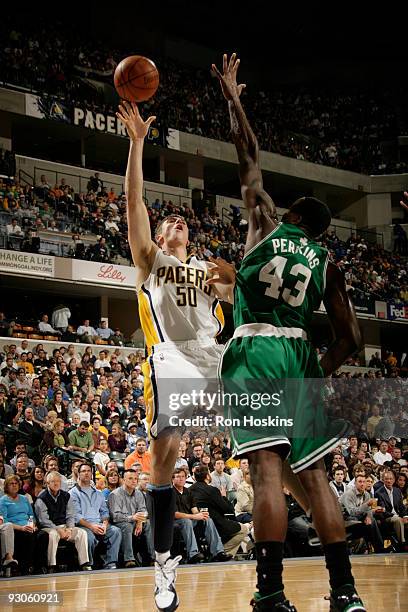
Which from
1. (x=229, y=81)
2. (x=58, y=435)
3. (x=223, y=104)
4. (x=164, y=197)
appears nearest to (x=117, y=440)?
(x=58, y=435)

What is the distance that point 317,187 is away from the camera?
2966 cm

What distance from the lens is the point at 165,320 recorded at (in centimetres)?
504

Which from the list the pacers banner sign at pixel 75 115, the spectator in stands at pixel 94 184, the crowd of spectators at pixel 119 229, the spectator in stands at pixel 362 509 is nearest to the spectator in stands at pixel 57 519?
the spectator in stands at pixel 362 509

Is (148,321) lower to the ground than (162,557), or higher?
higher

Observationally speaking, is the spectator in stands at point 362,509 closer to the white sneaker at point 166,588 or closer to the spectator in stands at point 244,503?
the spectator in stands at point 244,503

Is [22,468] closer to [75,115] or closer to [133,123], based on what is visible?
[133,123]

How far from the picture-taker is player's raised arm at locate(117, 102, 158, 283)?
4773 millimetres

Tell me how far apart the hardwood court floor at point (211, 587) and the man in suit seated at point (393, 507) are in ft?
7.21

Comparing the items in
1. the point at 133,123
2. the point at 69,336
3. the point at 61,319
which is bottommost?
the point at 69,336

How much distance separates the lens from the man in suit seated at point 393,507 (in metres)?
11.1

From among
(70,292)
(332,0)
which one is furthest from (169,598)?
(332,0)

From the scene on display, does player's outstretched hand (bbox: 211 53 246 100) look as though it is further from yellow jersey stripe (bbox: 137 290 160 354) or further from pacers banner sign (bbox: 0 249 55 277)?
pacers banner sign (bbox: 0 249 55 277)

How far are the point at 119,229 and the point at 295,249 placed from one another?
17.2 meters

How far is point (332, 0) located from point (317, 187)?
21.9 ft
